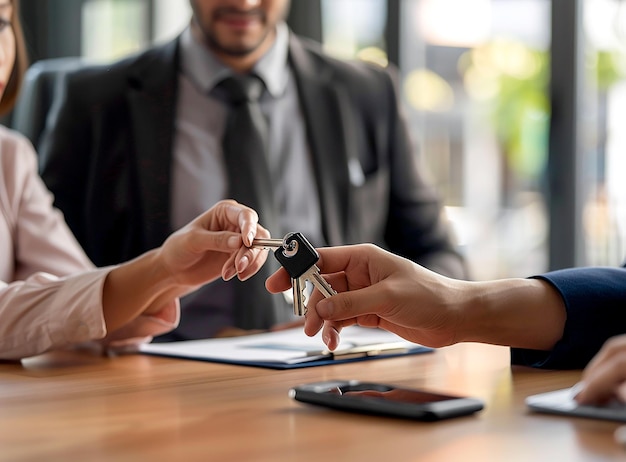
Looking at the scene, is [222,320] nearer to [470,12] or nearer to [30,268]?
[30,268]

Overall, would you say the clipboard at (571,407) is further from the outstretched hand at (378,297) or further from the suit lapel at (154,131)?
the suit lapel at (154,131)

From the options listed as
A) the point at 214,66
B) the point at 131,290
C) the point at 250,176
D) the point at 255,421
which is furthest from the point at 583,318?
the point at 214,66

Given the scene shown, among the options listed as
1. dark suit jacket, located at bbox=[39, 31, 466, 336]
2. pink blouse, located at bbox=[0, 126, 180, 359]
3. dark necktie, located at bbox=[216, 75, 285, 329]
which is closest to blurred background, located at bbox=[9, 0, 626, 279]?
dark suit jacket, located at bbox=[39, 31, 466, 336]

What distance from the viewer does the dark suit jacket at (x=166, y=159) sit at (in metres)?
Result: 2.41

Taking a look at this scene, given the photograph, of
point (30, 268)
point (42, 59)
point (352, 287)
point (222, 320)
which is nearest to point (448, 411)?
point (352, 287)

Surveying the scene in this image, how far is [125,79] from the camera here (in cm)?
253

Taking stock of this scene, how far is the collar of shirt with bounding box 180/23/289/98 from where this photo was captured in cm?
248

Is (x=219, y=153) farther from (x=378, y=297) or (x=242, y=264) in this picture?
(x=378, y=297)

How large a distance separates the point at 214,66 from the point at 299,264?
1510mm

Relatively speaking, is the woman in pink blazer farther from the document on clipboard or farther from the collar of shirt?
the collar of shirt

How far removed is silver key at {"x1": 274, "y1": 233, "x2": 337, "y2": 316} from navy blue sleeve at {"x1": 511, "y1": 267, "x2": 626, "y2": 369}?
34 cm

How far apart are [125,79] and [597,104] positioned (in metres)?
1.51

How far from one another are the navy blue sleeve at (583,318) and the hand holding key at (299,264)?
1.10 feet

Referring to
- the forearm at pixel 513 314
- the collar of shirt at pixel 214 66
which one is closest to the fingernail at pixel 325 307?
the forearm at pixel 513 314
